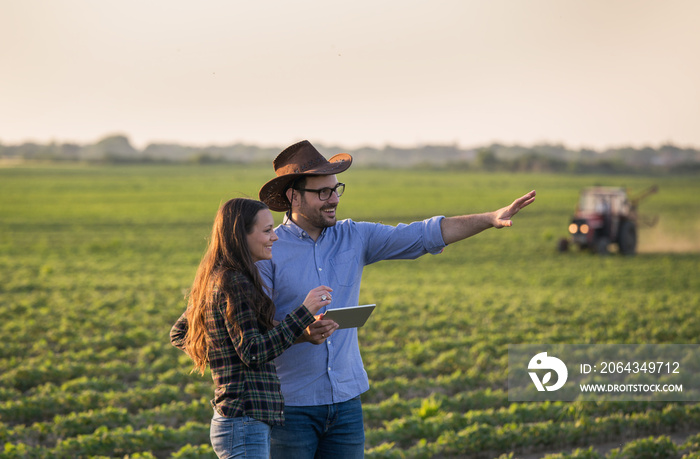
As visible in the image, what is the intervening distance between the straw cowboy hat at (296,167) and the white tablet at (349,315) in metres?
0.71

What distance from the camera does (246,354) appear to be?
9.65ft

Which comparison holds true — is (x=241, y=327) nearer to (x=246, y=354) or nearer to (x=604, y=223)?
(x=246, y=354)

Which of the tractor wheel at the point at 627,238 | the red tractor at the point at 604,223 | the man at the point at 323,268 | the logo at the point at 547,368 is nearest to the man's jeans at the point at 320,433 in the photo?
the man at the point at 323,268

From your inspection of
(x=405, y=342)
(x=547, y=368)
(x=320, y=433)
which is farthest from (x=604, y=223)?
(x=320, y=433)

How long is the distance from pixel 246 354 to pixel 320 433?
0.72 meters

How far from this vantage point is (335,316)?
3090 mm

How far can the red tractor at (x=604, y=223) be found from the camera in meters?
22.7

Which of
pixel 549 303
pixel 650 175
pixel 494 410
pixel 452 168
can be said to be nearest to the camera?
pixel 494 410

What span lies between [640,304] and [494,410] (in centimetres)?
779

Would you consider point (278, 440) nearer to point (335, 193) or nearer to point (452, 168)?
point (335, 193)

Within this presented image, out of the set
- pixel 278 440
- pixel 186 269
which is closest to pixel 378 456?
pixel 278 440

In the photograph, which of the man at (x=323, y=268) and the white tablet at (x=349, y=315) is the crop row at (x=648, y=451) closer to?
the man at (x=323, y=268)

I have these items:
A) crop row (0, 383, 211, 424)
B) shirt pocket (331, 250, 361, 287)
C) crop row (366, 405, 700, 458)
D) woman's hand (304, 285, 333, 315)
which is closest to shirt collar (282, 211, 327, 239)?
shirt pocket (331, 250, 361, 287)

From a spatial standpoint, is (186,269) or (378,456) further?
(186,269)
